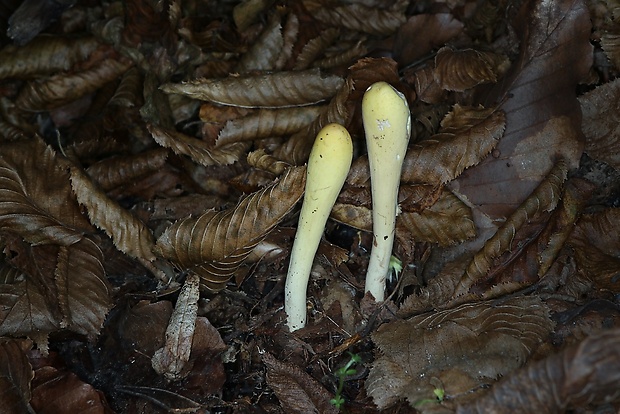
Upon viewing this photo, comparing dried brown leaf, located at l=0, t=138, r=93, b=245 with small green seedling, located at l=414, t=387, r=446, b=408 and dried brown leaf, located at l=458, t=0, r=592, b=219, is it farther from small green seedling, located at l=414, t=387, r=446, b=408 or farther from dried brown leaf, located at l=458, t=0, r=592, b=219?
dried brown leaf, located at l=458, t=0, r=592, b=219

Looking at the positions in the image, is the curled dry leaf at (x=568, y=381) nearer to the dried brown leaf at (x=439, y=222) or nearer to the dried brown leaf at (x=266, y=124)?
the dried brown leaf at (x=439, y=222)

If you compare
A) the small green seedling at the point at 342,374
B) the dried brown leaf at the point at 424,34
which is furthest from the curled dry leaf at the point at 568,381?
the dried brown leaf at the point at 424,34

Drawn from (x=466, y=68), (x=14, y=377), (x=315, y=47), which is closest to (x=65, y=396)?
(x=14, y=377)

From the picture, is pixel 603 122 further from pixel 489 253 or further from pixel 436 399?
Result: pixel 436 399

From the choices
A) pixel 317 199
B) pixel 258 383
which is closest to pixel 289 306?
pixel 258 383

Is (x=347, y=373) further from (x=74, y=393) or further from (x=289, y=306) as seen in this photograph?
(x=74, y=393)
